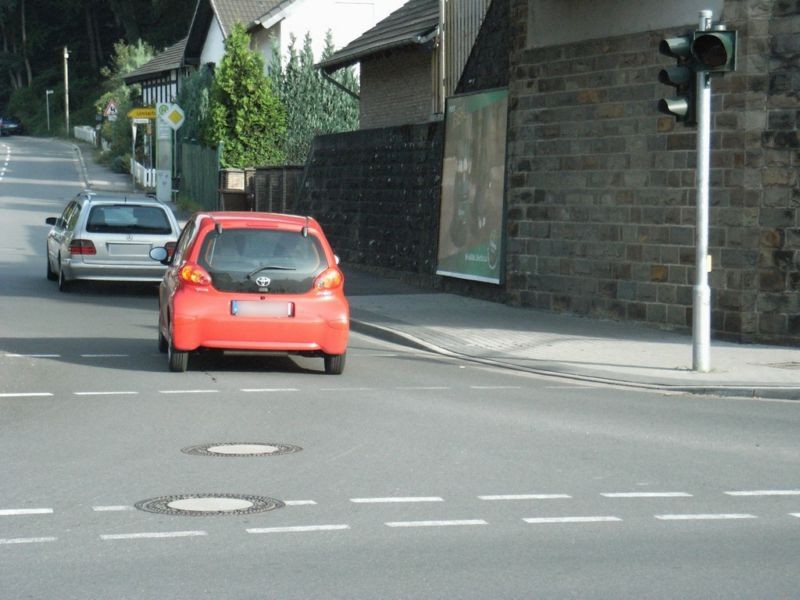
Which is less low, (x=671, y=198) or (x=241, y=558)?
(x=671, y=198)

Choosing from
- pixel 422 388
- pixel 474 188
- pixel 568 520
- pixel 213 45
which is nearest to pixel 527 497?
pixel 568 520

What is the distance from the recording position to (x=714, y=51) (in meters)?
13.8

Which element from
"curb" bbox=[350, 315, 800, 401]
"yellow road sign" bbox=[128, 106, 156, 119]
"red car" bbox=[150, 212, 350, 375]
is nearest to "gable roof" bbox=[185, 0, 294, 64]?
"yellow road sign" bbox=[128, 106, 156, 119]

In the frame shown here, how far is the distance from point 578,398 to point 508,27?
1021cm

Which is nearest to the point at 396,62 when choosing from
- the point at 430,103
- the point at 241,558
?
the point at 430,103

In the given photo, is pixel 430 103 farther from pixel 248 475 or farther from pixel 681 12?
pixel 248 475

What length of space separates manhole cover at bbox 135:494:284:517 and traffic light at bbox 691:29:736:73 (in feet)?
24.2

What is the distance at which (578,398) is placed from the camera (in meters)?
12.9

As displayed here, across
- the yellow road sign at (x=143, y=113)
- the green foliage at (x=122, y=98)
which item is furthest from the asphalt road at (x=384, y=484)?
the green foliage at (x=122, y=98)

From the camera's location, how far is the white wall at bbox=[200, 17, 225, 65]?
62531 mm

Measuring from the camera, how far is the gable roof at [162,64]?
7388 centimetres

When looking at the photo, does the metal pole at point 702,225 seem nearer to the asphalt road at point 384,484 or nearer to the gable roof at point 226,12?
the asphalt road at point 384,484

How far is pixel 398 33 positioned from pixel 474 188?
1081 centimetres

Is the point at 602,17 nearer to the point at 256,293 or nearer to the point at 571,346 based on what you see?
the point at 571,346
